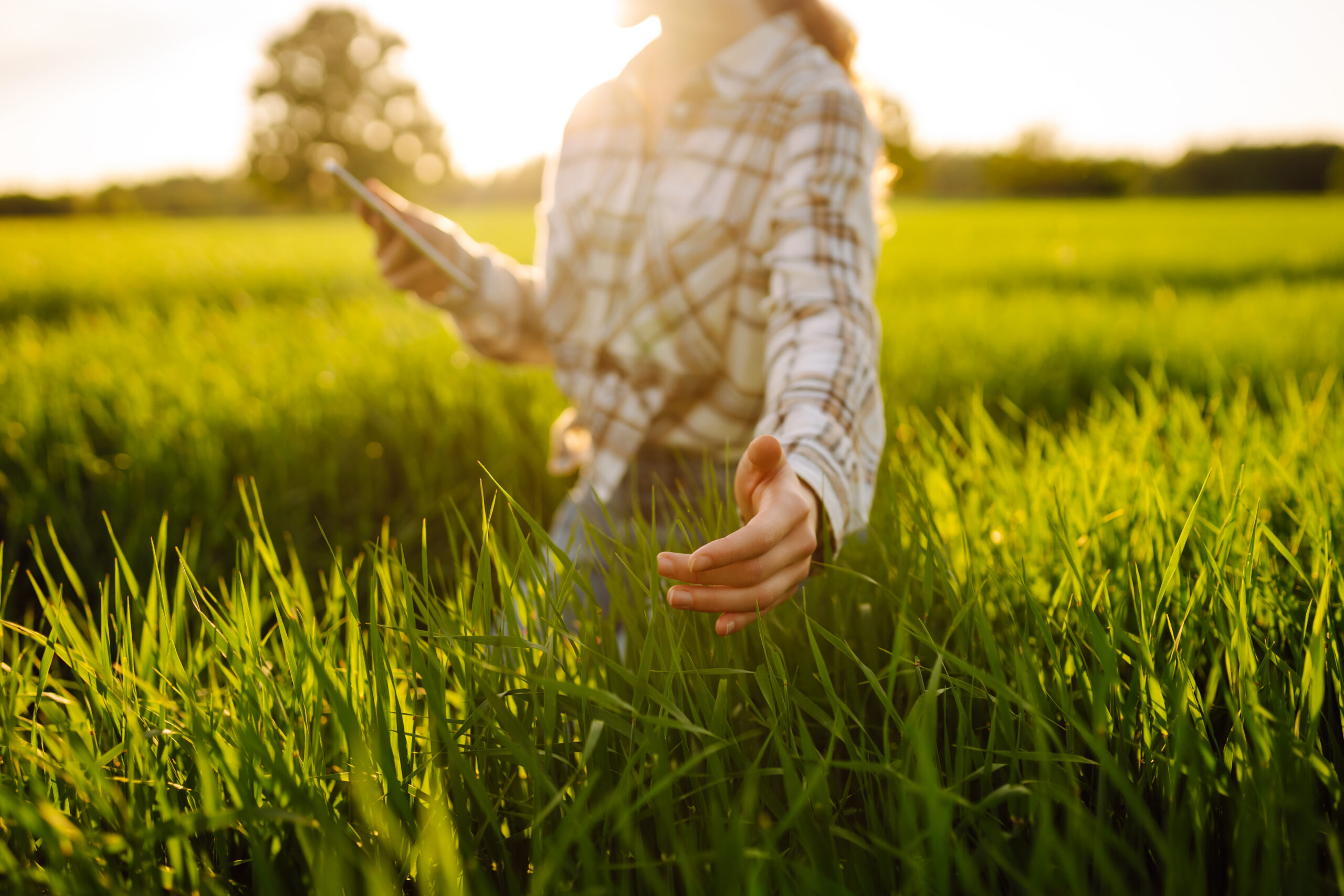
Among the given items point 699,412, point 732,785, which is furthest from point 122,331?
point 732,785

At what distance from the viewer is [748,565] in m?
0.74

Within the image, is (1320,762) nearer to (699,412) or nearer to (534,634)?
(534,634)

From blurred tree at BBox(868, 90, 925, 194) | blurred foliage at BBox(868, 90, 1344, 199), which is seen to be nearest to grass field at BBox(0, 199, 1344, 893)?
blurred tree at BBox(868, 90, 925, 194)

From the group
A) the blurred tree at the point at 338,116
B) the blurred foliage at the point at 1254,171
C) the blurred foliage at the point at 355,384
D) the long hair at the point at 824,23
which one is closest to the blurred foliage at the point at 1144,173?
the blurred foliage at the point at 1254,171

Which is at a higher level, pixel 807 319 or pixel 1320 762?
pixel 807 319

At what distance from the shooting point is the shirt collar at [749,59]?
146cm

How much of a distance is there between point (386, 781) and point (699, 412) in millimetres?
1046

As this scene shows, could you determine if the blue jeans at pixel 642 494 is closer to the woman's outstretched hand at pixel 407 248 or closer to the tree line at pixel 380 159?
the woman's outstretched hand at pixel 407 248

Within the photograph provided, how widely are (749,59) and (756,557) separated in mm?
1120

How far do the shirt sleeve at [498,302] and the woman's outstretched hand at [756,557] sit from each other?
1.17 metres

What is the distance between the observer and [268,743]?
712mm

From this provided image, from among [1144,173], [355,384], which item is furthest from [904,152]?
[355,384]

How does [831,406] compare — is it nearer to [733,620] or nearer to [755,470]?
[755,470]

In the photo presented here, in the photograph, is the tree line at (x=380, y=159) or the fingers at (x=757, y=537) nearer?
the fingers at (x=757, y=537)
